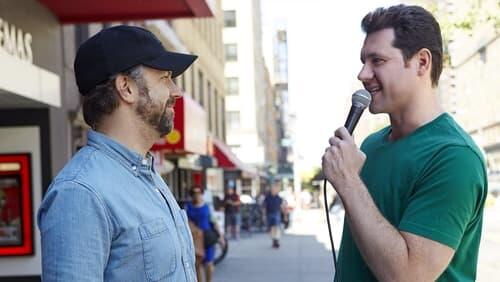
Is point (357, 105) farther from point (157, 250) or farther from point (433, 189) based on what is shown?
point (157, 250)

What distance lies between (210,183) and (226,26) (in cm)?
3192

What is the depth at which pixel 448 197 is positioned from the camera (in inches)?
83.4

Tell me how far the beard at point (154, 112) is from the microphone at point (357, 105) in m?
0.62

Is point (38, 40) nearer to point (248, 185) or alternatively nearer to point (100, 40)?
point (100, 40)

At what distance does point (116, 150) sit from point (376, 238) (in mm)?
790

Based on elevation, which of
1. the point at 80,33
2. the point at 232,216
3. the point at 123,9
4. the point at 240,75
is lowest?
the point at 232,216

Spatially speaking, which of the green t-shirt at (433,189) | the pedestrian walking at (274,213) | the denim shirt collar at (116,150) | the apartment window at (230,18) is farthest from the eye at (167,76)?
the apartment window at (230,18)

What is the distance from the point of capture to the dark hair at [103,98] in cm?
212

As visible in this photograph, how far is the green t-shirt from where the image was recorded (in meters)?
2.12

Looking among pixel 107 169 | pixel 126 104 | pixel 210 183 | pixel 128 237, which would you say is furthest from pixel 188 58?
pixel 210 183

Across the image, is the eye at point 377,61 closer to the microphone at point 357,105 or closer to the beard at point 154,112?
the microphone at point 357,105

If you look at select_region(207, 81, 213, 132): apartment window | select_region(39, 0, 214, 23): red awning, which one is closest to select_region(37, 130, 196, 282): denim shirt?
select_region(39, 0, 214, 23): red awning

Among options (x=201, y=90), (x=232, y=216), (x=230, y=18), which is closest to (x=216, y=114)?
(x=201, y=90)

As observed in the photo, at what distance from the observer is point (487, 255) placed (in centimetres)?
1513
